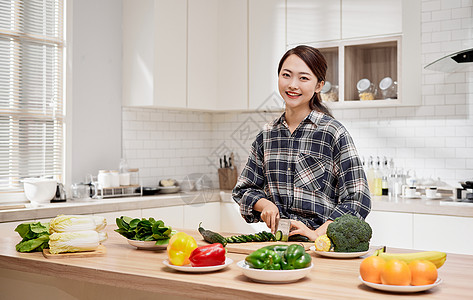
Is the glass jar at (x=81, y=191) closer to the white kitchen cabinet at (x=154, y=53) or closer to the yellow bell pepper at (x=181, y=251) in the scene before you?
the white kitchen cabinet at (x=154, y=53)

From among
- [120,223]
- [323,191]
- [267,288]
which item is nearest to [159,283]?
[267,288]

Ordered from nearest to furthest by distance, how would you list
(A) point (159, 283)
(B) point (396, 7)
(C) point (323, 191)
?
1. (A) point (159, 283)
2. (C) point (323, 191)
3. (B) point (396, 7)

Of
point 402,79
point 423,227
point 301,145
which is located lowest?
point 423,227

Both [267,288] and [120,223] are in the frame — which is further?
[120,223]

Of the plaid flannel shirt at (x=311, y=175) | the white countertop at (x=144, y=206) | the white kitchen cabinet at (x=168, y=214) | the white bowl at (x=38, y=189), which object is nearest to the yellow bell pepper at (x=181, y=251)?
the plaid flannel shirt at (x=311, y=175)

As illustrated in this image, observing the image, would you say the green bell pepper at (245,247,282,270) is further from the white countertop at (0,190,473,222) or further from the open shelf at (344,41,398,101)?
the open shelf at (344,41,398,101)

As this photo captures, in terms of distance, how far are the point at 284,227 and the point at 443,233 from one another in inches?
81.3

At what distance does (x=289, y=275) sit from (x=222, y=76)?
3.87 meters

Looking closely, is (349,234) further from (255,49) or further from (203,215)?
(255,49)

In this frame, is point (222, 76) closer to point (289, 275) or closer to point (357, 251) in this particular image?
point (357, 251)

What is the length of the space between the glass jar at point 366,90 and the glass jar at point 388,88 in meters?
0.08

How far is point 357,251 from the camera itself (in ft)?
6.45

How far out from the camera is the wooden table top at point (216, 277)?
150 centimetres

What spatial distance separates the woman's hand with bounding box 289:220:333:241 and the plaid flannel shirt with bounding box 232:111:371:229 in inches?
2.3
